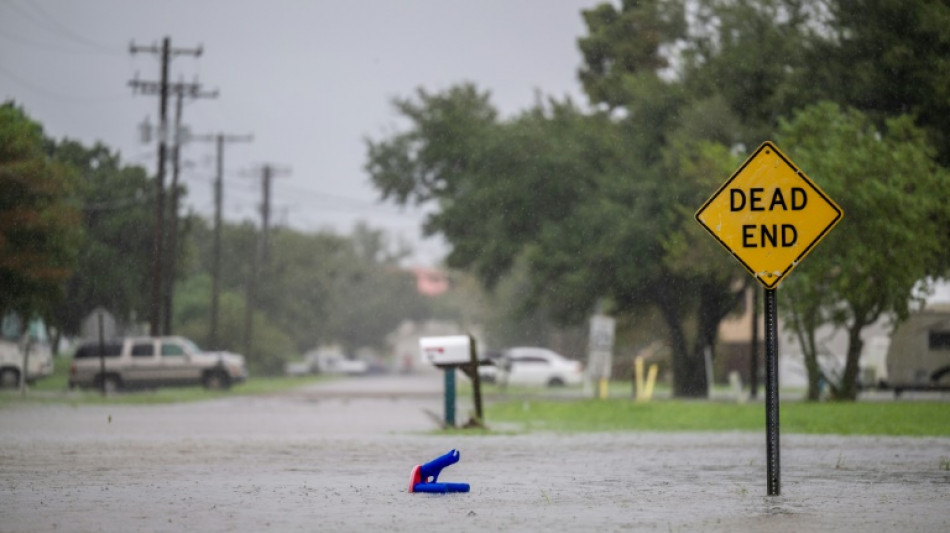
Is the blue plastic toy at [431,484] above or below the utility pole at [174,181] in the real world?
below

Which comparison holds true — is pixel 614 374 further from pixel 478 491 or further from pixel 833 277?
pixel 478 491

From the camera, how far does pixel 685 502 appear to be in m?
12.3

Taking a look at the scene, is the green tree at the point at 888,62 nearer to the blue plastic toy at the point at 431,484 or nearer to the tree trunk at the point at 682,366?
Result: the tree trunk at the point at 682,366

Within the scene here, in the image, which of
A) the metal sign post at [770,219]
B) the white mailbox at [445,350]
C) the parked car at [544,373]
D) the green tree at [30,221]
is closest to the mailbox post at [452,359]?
the white mailbox at [445,350]

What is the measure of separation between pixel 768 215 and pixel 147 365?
1645 inches

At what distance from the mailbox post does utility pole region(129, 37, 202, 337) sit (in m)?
24.6

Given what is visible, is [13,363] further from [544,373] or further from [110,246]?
[544,373]

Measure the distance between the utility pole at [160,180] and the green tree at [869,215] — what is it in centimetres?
2154

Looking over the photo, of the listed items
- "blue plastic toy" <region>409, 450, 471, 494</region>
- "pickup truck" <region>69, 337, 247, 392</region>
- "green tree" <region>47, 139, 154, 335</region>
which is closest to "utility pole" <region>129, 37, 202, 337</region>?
"pickup truck" <region>69, 337, 247, 392</region>

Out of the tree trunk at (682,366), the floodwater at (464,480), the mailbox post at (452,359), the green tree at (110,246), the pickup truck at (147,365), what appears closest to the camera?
the floodwater at (464,480)

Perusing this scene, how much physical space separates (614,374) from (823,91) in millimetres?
42742

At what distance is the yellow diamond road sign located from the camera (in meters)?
12.7

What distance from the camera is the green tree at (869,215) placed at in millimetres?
34625

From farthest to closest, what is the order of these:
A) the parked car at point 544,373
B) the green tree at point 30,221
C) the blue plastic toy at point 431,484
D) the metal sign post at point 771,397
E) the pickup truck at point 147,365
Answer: the parked car at point 544,373, the pickup truck at point 147,365, the green tree at point 30,221, the blue plastic toy at point 431,484, the metal sign post at point 771,397
